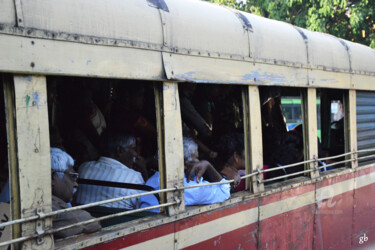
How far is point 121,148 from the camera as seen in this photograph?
275cm

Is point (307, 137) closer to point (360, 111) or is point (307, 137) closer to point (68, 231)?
point (360, 111)

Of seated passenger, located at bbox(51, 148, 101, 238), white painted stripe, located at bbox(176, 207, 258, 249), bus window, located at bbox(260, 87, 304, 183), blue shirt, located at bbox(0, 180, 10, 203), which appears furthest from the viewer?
bus window, located at bbox(260, 87, 304, 183)

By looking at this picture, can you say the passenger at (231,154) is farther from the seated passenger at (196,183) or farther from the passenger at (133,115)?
the passenger at (133,115)

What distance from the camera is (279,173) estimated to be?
143 inches

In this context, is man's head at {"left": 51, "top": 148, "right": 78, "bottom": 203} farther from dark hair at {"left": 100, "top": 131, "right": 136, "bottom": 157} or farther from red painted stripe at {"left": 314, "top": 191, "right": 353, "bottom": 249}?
red painted stripe at {"left": 314, "top": 191, "right": 353, "bottom": 249}

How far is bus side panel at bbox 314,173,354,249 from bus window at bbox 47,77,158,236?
1.63 metres

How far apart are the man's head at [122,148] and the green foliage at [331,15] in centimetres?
808

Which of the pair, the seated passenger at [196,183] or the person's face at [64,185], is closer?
the person's face at [64,185]

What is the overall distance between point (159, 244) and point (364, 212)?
3085 mm

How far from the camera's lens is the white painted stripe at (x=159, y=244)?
210 centimetres

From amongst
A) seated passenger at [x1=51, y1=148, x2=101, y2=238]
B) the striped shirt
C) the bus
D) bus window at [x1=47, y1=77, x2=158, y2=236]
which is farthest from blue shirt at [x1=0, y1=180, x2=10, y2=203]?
the striped shirt

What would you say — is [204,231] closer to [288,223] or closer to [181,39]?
[288,223]

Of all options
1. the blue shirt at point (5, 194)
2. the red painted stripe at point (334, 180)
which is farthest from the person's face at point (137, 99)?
the red painted stripe at point (334, 180)

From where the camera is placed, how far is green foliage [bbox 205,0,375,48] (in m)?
9.48
